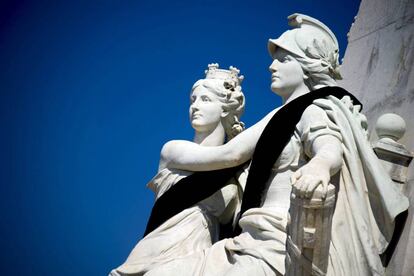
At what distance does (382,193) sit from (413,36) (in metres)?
1.98

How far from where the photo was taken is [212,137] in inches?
277

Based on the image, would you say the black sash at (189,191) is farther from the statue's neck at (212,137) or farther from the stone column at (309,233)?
the stone column at (309,233)

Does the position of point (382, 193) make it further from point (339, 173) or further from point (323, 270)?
point (323, 270)

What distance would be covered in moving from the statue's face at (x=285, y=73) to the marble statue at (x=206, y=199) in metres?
0.56

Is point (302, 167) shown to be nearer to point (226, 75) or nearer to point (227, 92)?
point (227, 92)

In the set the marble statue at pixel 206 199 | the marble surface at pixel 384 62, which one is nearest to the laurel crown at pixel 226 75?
the marble statue at pixel 206 199

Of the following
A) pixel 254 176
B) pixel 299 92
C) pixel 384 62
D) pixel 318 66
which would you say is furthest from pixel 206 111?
pixel 384 62

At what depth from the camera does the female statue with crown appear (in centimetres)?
552

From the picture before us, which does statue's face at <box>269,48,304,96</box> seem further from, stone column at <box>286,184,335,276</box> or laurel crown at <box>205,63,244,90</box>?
stone column at <box>286,184,335,276</box>

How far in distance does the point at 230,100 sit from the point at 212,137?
1.24 feet

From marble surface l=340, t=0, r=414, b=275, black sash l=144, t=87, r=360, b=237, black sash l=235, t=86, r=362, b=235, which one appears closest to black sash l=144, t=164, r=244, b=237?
black sash l=144, t=87, r=360, b=237

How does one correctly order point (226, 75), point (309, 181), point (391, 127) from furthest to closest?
point (226, 75) → point (391, 127) → point (309, 181)

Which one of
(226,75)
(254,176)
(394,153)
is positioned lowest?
(254,176)

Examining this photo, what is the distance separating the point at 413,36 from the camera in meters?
7.14
